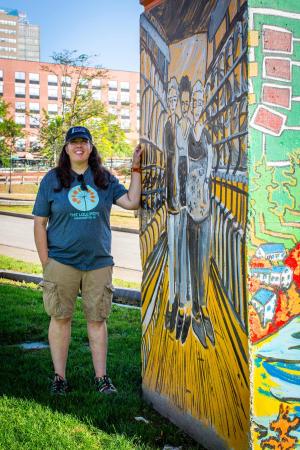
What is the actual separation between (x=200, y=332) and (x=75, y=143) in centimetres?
169

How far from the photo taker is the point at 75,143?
4.44m

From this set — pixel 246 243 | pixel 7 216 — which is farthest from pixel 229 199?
pixel 7 216

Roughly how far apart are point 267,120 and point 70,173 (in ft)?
6.37

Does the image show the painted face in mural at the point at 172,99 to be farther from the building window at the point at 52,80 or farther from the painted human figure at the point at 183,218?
the building window at the point at 52,80

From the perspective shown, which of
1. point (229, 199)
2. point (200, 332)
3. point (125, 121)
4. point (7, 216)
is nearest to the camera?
point (229, 199)

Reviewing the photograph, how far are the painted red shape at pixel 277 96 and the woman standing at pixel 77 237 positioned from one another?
5.56 ft

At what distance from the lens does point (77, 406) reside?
4098mm

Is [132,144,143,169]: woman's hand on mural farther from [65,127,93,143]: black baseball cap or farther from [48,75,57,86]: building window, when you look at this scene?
[48,75,57,86]: building window

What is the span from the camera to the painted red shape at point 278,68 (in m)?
2.85

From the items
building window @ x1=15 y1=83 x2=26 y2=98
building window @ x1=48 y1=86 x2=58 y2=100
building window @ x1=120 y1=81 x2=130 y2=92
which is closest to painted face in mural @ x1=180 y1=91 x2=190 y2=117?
building window @ x1=15 y1=83 x2=26 y2=98

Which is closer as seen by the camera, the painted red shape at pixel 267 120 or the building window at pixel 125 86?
the painted red shape at pixel 267 120

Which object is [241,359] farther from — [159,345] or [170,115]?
[170,115]

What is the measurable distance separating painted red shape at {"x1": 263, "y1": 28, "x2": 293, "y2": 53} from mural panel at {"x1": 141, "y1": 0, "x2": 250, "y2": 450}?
0.32 ft

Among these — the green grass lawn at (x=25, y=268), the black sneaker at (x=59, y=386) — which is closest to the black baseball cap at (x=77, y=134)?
the black sneaker at (x=59, y=386)
